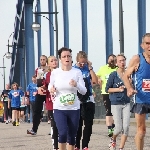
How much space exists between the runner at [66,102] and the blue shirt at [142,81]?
2.25 feet

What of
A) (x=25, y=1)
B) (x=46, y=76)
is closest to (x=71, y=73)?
(x=46, y=76)

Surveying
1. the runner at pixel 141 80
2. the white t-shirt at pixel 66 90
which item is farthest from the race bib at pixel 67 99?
the runner at pixel 141 80

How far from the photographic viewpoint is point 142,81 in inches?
321

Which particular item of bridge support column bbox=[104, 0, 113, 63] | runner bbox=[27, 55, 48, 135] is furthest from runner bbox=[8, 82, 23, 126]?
runner bbox=[27, 55, 48, 135]

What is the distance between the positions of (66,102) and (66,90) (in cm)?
15

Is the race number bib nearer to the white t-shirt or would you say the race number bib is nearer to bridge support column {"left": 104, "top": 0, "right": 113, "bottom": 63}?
the white t-shirt

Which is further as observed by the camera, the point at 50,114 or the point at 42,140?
the point at 42,140

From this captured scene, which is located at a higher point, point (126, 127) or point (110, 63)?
point (110, 63)

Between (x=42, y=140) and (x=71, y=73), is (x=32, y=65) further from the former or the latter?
(x=71, y=73)

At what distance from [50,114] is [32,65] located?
3695 centimetres

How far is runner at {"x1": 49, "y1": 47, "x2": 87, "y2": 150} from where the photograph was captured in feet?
27.9

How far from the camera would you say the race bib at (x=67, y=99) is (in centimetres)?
850

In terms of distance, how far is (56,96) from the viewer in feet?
28.1

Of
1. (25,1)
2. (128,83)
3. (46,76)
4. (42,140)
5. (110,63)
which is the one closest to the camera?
(128,83)
